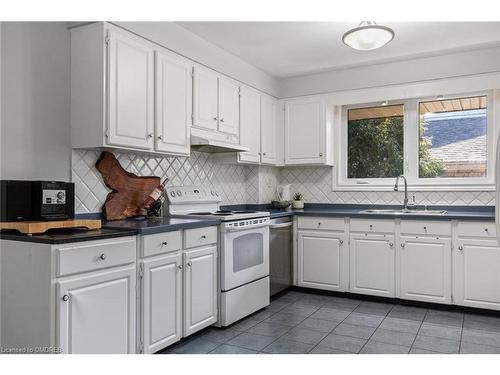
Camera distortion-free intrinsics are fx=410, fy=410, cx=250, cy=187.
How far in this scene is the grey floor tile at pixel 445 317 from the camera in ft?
10.5

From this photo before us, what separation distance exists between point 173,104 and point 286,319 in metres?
1.91

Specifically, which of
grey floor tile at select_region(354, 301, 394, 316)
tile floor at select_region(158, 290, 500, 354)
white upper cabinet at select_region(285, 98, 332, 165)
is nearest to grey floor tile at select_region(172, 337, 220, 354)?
tile floor at select_region(158, 290, 500, 354)

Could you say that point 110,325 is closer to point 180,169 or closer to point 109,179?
point 109,179

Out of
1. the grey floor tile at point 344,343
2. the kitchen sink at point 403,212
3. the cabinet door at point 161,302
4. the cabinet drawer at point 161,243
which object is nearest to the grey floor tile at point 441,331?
the grey floor tile at point 344,343

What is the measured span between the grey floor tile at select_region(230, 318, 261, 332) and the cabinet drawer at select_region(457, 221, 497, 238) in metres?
1.86

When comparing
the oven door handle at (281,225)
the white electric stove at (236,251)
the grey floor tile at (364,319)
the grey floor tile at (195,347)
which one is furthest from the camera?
the oven door handle at (281,225)

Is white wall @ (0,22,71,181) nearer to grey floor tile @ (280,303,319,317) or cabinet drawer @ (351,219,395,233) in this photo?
grey floor tile @ (280,303,319,317)

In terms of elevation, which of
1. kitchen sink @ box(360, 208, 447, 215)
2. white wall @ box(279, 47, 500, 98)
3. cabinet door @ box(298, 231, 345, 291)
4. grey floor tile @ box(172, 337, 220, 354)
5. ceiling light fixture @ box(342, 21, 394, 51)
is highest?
white wall @ box(279, 47, 500, 98)

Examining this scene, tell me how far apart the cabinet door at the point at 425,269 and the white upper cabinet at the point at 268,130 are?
1.62 m

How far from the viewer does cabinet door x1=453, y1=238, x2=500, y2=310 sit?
3316mm

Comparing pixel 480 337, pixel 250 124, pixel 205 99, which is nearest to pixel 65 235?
pixel 205 99

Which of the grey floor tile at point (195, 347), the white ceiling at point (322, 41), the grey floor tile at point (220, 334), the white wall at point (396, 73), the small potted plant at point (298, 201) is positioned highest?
the white ceiling at point (322, 41)

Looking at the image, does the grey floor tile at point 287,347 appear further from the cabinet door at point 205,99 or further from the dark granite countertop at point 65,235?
the cabinet door at point 205,99

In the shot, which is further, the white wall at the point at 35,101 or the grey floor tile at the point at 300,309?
the grey floor tile at the point at 300,309
